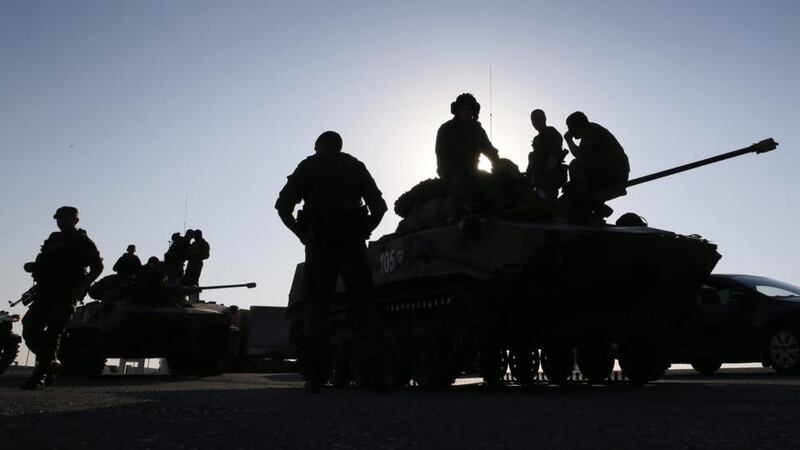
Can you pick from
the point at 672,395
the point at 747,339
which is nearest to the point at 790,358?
the point at 747,339

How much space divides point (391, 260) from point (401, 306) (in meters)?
0.57

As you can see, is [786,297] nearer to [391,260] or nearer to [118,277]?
[391,260]

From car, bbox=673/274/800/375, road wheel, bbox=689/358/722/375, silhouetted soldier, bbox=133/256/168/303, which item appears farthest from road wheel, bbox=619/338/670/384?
silhouetted soldier, bbox=133/256/168/303

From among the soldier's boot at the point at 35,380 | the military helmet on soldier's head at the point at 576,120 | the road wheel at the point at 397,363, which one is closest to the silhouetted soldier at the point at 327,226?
the road wheel at the point at 397,363

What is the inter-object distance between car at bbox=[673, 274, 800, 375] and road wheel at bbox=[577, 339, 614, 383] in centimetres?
254

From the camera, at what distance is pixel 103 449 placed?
3.21 metres

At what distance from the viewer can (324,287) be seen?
7129 mm

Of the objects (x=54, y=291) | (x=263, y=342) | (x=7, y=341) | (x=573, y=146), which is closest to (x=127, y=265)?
(x=7, y=341)

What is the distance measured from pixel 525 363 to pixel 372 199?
3.37 m

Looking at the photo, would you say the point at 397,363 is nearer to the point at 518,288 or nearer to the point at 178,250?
the point at 518,288

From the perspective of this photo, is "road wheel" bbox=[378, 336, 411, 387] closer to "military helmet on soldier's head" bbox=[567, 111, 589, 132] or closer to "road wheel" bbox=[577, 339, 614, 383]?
"road wheel" bbox=[577, 339, 614, 383]

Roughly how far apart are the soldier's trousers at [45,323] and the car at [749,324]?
8047 millimetres

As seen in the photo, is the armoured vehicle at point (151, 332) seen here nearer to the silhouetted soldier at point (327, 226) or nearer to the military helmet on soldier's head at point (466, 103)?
the military helmet on soldier's head at point (466, 103)

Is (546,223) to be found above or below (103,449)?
above
